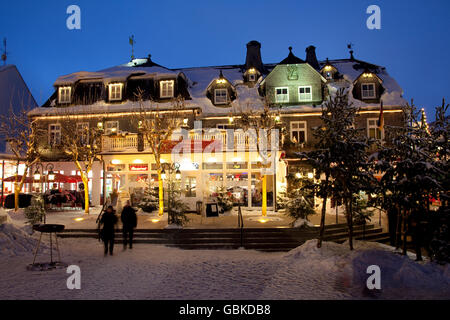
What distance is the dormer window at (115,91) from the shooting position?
23.8 metres

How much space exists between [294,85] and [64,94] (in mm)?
17081

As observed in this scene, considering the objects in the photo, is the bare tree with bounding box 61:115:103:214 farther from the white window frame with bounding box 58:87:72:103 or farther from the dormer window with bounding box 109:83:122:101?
the dormer window with bounding box 109:83:122:101

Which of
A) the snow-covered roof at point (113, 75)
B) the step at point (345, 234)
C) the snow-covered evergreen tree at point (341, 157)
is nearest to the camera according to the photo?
the snow-covered evergreen tree at point (341, 157)

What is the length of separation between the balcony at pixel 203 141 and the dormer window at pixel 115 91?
4.77 meters

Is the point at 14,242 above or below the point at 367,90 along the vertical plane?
below

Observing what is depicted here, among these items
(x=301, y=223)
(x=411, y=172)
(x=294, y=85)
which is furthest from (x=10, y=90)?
(x=411, y=172)

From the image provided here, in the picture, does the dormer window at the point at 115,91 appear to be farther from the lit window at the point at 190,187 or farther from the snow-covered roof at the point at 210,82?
the lit window at the point at 190,187

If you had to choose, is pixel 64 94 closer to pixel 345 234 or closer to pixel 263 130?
pixel 263 130

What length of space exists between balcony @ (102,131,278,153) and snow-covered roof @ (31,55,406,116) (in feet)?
9.64

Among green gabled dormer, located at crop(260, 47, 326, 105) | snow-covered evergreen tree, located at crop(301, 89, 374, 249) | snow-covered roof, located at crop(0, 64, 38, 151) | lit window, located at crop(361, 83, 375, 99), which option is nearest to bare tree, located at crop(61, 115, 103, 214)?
snow-covered roof, located at crop(0, 64, 38, 151)

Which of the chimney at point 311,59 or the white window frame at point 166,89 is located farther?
the chimney at point 311,59

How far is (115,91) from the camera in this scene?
78.3 ft

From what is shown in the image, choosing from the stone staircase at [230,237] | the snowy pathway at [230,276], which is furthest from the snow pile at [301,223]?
the snowy pathway at [230,276]
